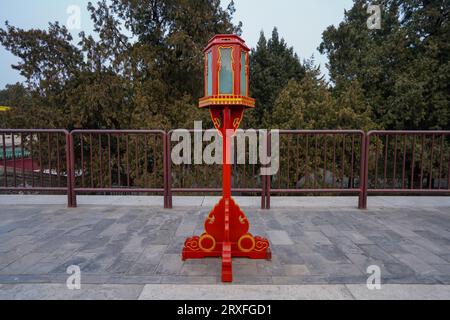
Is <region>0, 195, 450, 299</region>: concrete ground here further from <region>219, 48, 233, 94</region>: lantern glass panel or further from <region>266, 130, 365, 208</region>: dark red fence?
<region>219, 48, 233, 94</region>: lantern glass panel

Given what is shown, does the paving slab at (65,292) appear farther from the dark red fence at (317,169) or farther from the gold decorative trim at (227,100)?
the dark red fence at (317,169)

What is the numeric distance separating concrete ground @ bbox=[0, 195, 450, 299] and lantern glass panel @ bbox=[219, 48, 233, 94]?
5.47ft

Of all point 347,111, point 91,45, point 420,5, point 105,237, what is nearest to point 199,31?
point 91,45

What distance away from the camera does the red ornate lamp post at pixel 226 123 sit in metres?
3.08

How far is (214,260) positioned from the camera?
131 inches

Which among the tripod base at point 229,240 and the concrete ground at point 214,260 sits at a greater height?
the tripod base at point 229,240

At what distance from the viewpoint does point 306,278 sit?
9.57 feet

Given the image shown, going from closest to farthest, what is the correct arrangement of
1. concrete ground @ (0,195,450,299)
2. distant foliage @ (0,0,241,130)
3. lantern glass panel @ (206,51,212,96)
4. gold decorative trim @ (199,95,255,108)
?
concrete ground @ (0,195,450,299), gold decorative trim @ (199,95,255,108), lantern glass panel @ (206,51,212,96), distant foliage @ (0,0,241,130)

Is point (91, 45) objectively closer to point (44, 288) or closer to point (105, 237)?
point (105, 237)

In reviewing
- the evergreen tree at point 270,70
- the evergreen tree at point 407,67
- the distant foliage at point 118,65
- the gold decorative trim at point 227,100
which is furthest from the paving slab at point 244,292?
the evergreen tree at point 270,70

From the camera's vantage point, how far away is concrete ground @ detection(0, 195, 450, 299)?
2.72 m

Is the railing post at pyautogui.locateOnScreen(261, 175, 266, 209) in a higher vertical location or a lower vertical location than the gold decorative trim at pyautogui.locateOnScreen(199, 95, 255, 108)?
lower

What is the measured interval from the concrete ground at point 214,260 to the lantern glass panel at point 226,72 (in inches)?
65.7

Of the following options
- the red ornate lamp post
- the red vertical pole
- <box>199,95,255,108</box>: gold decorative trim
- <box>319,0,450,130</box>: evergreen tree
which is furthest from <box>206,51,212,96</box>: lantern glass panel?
<box>319,0,450,130</box>: evergreen tree
